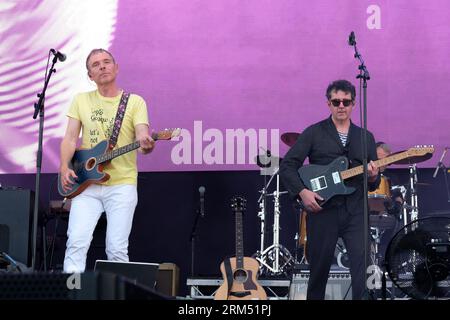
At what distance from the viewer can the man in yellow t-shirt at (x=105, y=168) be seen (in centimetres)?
619

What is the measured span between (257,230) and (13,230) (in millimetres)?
2663

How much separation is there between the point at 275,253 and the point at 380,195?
1.26 m

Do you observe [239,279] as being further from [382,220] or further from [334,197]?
[382,220]

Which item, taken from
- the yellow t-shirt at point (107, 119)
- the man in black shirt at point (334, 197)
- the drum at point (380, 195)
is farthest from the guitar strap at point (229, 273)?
the drum at point (380, 195)

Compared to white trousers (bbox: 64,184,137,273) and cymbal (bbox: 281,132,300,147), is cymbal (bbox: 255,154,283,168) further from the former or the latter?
white trousers (bbox: 64,184,137,273)

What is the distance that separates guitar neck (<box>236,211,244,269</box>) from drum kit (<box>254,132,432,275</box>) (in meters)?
0.62

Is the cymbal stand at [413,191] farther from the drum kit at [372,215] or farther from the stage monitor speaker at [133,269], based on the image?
the stage monitor speaker at [133,269]

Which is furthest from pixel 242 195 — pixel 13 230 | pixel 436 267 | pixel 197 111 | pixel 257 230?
pixel 436 267

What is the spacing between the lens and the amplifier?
279 inches

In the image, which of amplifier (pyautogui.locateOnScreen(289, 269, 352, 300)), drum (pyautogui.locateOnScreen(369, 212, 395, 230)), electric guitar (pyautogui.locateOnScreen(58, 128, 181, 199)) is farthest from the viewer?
drum (pyautogui.locateOnScreen(369, 212, 395, 230))

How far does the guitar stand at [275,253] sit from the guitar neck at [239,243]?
26.2 inches

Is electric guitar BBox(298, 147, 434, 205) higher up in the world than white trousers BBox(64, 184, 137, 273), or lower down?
higher up

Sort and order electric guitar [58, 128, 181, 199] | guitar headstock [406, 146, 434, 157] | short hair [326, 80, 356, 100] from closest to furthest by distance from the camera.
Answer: electric guitar [58, 128, 181, 199]
short hair [326, 80, 356, 100]
guitar headstock [406, 146, 434, 157]

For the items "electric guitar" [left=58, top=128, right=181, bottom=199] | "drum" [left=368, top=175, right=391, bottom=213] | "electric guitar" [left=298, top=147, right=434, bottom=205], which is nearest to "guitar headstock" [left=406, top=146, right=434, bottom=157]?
"electric guitar" [left=298, top=147, right=434, bottom=205]
